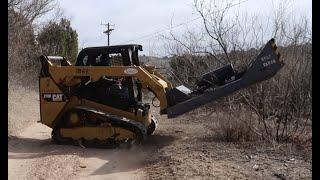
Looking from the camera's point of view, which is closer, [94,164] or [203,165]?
[203,165]

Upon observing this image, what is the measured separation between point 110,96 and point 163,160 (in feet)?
8.70

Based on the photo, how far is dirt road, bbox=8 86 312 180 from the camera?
861 cm

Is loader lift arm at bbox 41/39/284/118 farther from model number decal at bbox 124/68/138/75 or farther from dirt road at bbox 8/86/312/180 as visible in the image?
dirt road at bbox 8/86/312/180

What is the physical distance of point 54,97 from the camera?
1188 cm

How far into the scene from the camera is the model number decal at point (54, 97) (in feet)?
38.9

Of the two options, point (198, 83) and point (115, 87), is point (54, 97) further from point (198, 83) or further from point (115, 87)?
point (198, 83)

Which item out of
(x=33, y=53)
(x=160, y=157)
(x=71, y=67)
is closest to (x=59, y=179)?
(x=160, y=157)

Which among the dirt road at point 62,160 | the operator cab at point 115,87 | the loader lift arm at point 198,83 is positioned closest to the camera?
the dirt road at point 62,160

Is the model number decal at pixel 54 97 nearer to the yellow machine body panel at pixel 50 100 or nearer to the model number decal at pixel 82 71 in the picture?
the yellow machine body panel at pixel 50 100

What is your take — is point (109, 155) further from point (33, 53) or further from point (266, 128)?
point (33, 53)

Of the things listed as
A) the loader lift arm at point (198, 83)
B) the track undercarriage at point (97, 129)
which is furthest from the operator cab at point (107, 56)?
the track undercarriage at point (97, 129)

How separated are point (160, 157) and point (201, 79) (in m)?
2.71

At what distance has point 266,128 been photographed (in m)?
11.3

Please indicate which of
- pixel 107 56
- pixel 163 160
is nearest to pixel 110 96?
pixel 107 56
